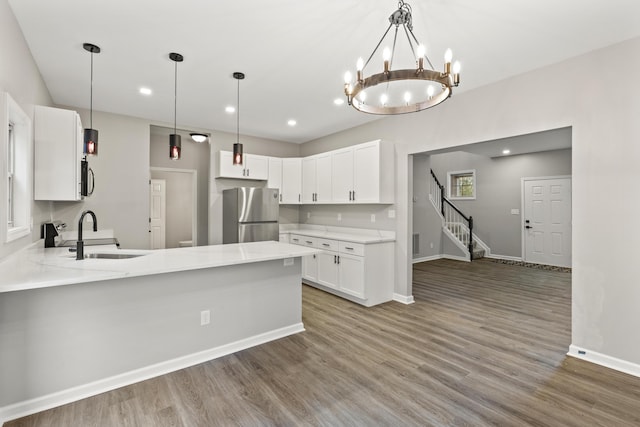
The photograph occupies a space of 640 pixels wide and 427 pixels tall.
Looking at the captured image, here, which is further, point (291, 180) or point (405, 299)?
point (291, 180)

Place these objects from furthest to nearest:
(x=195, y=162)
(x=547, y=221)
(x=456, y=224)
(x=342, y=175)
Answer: (x=456, y=224), (x=547, y=221), (x=195, y=162), (x=342, y=175)

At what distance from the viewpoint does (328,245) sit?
4738 mm

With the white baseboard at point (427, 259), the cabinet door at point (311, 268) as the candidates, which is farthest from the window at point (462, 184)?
the cabinet door at point (311, 268)

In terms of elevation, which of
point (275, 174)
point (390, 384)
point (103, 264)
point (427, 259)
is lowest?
→ point (390, 384)

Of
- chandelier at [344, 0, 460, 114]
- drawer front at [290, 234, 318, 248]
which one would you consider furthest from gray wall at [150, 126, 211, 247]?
chandelier at [344, 0, 460, 114]

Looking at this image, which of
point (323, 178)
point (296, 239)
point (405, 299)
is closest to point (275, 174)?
point (323, 178)

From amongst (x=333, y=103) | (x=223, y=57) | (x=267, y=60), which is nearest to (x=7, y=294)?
(x=223, y=57)

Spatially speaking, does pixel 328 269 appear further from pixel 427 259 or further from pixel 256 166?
pixel 427 259

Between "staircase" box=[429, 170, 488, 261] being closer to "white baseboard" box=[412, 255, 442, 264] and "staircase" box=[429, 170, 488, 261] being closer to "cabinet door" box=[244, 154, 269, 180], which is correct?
"white baseboard" box=[412, 255, 442, 264]

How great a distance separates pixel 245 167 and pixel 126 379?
12.5 ft

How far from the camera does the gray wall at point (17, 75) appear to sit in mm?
2082

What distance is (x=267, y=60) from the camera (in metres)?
2.93

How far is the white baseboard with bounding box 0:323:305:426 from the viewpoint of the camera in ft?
6.55

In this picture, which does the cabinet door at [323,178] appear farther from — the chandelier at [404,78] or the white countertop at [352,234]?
the chandelier at [404,78]
